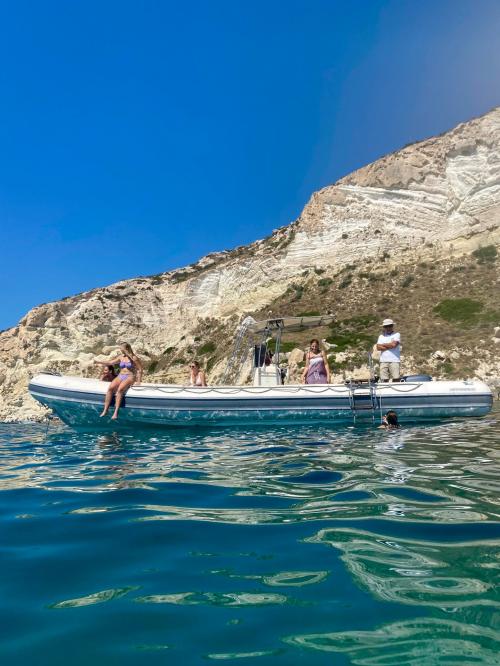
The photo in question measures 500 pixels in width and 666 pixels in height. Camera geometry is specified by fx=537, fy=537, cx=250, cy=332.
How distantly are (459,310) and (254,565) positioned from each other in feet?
120

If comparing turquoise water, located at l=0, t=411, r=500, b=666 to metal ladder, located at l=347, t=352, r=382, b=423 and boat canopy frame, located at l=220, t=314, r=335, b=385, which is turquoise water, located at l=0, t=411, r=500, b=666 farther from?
boat canopy frame, located at l=220, t=314, r=335, b=385

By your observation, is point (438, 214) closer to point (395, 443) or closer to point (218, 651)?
point (395, 443)

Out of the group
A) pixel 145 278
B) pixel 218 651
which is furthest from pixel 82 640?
pixel 145 278

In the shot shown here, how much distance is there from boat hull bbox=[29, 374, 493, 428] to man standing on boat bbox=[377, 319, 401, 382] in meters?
0.81

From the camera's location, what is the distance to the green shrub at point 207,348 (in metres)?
41.9

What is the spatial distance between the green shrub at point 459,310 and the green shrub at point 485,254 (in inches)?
203

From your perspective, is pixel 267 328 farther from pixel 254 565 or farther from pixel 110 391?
pixel 254 565

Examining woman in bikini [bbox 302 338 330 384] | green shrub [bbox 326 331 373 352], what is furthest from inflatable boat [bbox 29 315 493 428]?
green shrub [bbox 326 331 373 352]

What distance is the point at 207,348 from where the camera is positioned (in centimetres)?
4238

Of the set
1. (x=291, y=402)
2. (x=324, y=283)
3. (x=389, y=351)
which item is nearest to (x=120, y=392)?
(x=291, y=402)

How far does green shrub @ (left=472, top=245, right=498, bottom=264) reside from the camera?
40625mm

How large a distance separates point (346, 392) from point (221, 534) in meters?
9.55

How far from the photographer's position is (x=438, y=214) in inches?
1806

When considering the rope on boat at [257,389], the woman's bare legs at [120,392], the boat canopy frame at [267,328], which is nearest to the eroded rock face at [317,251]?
the boat canopy frame at [267,328]
